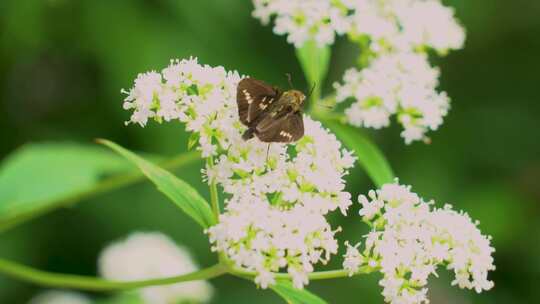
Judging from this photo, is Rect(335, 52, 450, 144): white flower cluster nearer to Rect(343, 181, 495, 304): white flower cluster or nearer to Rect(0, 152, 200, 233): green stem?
Rect(0, 152, 200, 233): green stem

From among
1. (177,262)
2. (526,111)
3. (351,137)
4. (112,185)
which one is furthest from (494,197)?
(112,185)

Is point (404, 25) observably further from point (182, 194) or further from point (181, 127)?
point (181, 127)

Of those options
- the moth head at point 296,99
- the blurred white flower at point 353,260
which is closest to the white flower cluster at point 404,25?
the moth head at point 296,99

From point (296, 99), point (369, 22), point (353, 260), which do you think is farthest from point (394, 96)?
point (353, 260)

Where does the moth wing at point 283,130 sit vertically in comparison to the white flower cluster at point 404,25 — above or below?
below

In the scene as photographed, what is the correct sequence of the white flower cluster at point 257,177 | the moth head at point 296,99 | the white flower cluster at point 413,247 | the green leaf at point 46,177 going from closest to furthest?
the white flower cluster at point 257,177, the white flower cluster at point 413,247, the moth head at point 296,99, the green leaf at point 46,177

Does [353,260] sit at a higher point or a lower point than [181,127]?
lower

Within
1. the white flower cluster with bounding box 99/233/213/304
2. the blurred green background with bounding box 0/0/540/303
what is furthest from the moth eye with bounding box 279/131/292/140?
the blurred green background with bounding box 0/0/540/303

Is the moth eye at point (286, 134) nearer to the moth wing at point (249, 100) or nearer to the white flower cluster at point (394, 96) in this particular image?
the moth wing at point (249, 100)
